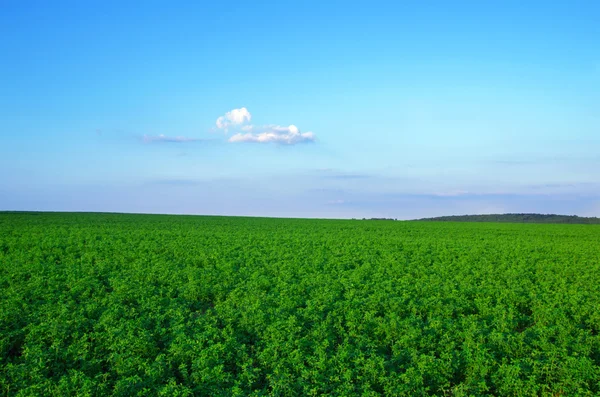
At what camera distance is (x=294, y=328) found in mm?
11234

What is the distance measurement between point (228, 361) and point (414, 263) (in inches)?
524

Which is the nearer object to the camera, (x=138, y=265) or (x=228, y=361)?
(x=228, y=361)

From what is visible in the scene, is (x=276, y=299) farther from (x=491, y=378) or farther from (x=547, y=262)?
(x=547, y=262)

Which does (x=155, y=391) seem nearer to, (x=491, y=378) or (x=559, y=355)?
(x=491, y=378)

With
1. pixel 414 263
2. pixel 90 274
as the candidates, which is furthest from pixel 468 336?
pixel 90 274

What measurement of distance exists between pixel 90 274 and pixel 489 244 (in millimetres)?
24761

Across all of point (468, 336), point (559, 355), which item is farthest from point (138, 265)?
point (559, 355)

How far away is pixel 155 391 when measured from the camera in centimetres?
848

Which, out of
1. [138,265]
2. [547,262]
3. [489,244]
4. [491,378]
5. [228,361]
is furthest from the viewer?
[489,244]

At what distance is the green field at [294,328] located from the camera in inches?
350

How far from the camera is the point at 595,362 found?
34.3 ft

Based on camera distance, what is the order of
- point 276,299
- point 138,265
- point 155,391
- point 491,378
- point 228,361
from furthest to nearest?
point 138,265 < point 276,299 < point 228,361 < point 491,378 < point 155,391

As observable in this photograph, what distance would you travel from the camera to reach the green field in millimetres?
8898

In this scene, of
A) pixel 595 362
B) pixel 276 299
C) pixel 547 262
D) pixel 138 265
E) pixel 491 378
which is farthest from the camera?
pixel 547 262
